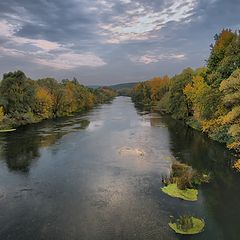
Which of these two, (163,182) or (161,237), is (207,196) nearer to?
(163,182)

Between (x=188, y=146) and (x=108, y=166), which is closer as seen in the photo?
(x=108, y=166)

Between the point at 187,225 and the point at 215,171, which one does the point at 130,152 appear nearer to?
the point at 215,171

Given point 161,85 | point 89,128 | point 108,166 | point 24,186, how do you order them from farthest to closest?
point 161,85 < point 89,128 < point 108,166 < point 24,186

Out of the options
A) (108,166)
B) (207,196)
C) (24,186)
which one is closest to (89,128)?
(108,166)

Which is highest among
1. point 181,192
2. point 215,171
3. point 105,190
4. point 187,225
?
point 187,225

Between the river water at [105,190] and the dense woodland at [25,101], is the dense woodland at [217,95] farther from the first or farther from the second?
the dense woodland at [25,101]

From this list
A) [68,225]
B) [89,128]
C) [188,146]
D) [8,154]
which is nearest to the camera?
[68,225]

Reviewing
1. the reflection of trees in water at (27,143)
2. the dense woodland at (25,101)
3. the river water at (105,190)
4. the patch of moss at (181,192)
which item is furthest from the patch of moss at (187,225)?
the dense woodland at (25,101)

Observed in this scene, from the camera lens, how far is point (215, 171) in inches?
1422

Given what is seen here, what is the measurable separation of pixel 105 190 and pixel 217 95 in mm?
25575

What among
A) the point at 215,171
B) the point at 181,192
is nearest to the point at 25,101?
the point at 215,171

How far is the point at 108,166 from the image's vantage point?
125ft

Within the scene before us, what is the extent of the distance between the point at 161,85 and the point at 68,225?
405 ft

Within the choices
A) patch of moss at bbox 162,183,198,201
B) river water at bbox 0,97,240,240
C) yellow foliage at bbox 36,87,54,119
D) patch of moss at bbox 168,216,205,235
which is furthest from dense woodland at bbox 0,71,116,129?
patch of moss at bbox 168,216,205,235
